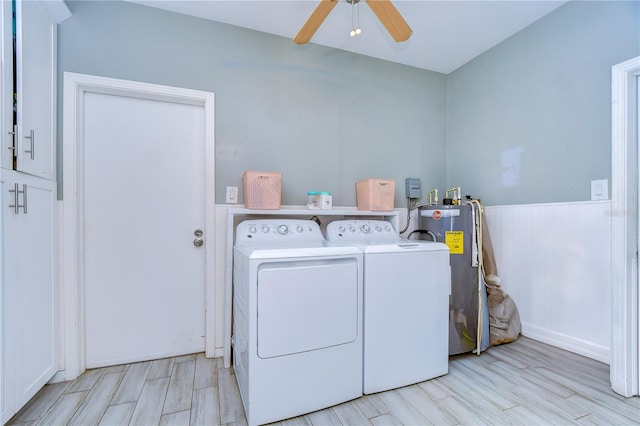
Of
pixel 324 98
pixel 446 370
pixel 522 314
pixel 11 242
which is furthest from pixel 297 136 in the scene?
pixel 522 314

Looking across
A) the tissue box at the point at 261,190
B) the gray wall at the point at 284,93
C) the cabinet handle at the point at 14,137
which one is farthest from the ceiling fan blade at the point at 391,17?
the cabinet handle at the point at 14,137

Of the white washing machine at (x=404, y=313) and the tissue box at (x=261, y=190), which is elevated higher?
the tissue box at (x=261, y=190)

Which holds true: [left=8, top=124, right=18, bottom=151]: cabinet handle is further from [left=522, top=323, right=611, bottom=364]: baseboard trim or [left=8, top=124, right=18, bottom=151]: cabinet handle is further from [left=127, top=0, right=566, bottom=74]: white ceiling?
[left=522, top=323, right=611, bottom=364]: baseboard trim

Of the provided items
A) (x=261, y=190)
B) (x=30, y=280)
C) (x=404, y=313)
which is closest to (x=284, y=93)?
(x=261, y=190)

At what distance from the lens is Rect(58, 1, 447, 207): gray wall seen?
1948 millimetres

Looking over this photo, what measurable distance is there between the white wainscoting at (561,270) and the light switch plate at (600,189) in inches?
1.7

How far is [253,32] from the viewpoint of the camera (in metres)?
2.29

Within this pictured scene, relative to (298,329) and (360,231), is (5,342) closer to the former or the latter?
(298,329)

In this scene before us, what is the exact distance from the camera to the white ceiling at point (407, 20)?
2.01 m

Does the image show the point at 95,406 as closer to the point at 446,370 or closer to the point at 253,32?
the point at 446,370

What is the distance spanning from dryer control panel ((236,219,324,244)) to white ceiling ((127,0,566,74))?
5.00 feet

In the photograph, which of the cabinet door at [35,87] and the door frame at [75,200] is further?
the door frame at [75,200]

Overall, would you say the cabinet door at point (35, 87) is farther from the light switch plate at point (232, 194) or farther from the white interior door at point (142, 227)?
the light switch plate at point (232, 194)

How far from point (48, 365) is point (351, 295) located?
1.79m
